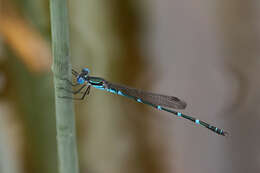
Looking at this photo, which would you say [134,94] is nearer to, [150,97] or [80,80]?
[150,97]

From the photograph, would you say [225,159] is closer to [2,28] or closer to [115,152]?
[115,152]

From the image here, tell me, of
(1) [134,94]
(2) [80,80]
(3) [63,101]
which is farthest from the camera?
(1) [134,94]

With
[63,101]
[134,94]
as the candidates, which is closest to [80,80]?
[134,94]

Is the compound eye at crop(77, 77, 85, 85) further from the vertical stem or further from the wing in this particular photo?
the vertical stem

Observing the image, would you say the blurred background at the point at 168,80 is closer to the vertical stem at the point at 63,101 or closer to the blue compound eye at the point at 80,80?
the blue compound eye at the point at 80,80

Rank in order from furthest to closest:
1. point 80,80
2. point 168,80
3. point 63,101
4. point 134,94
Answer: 1. point 168,80
2. point 134,94
3. point 80,80
4. point 63,101

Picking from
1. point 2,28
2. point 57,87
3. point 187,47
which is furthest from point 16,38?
point 187,47

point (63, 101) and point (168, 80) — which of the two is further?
point (168, 80)
